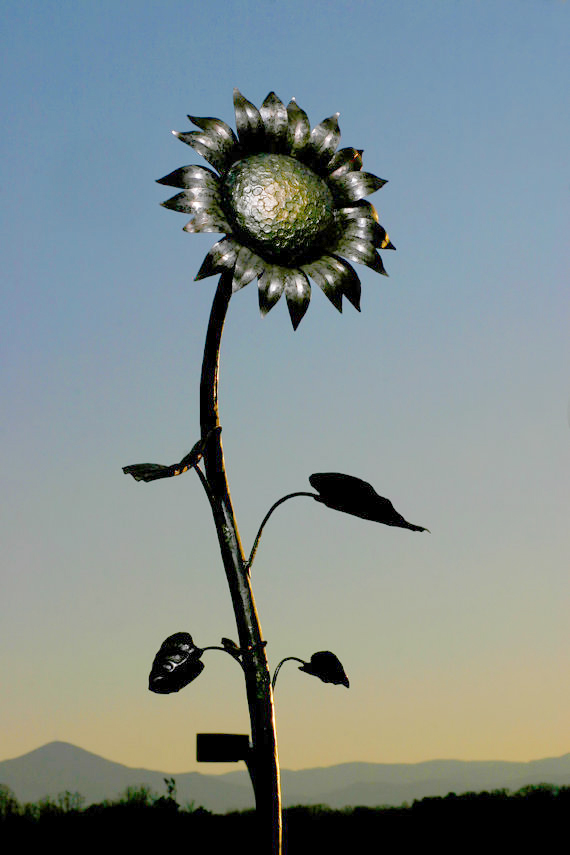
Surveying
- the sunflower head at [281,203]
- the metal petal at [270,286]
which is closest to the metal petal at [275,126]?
the sunflower head at [281,203]

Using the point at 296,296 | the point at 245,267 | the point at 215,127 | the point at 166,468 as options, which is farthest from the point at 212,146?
the point at 166,468

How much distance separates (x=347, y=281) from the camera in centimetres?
241

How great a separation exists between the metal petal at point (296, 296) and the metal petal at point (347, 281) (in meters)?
0.09

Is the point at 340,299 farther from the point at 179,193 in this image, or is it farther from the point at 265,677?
the point at 265,677

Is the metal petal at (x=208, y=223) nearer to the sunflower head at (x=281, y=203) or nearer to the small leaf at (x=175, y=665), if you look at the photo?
the sunflower head at (x=281, y=203)

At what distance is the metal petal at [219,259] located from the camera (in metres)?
2.28

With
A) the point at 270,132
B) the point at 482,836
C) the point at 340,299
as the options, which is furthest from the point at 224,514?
the point at 482,836

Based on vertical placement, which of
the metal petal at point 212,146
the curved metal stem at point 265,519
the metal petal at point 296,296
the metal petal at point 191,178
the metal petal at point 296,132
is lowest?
the curved metal stem at point 265,519

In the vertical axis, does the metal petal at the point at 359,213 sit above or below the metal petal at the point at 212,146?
below

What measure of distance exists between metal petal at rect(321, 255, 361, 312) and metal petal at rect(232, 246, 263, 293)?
0.20 metres

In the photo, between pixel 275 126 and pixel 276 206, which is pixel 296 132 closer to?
pixel 275 126

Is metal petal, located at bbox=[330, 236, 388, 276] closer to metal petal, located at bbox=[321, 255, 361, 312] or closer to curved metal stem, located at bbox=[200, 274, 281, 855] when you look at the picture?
metal petal, located at bbox=[321, 255, 361, 312]

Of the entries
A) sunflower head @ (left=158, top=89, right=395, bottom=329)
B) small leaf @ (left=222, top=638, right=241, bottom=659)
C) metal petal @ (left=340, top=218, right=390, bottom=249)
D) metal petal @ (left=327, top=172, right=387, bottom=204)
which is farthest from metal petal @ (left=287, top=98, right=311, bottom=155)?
small leaf @ (left=222, top=638, right=241, bottom=659)

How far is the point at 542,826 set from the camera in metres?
3.45
